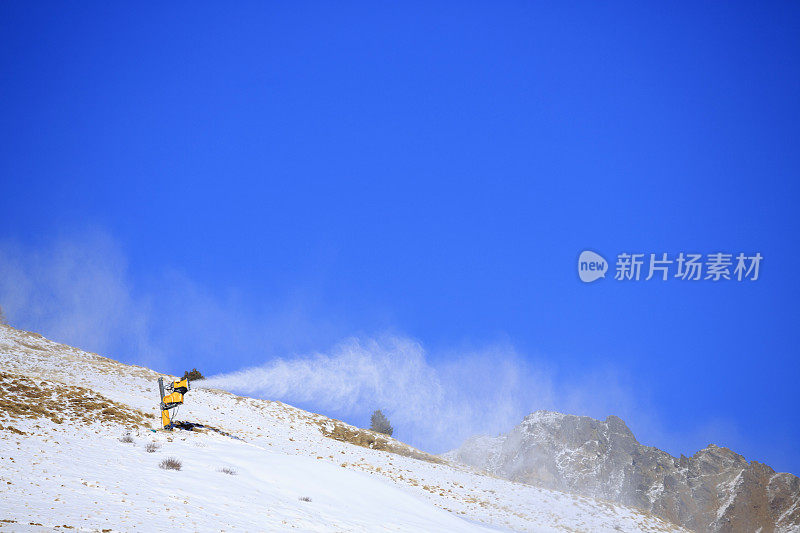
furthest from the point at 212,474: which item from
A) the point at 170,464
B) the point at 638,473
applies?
the point at 638,473

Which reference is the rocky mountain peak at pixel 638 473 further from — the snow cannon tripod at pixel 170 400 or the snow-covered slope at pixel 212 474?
the snow cannon tripod at pixel 170 400

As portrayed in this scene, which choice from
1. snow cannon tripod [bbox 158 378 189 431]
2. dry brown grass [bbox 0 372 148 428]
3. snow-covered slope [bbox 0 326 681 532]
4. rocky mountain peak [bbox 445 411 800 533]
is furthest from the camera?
rocky mountain peak [bbox 445 411 800 533]

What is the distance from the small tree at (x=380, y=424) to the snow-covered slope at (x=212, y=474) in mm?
10604

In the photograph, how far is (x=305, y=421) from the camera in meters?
39.8

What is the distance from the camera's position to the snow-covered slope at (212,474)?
48.1 ft

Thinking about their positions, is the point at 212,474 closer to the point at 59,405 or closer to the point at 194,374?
the point at 59,405

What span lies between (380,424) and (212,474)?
3330 centimetres

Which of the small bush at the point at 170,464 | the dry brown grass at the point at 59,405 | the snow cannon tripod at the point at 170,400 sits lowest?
the small bush at the point at 170,464

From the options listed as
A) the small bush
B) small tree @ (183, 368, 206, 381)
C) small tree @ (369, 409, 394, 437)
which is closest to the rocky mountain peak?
small tree @ (369, 409, 394, 437)

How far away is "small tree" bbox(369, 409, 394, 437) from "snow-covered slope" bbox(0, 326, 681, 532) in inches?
417

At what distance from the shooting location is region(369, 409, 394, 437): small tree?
51906mm

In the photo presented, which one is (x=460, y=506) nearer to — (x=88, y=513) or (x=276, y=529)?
(x=276, y=529)

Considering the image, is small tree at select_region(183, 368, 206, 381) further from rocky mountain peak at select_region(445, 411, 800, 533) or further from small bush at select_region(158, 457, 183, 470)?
rocky mountain peak at select_region(445, 411, 800, 533)

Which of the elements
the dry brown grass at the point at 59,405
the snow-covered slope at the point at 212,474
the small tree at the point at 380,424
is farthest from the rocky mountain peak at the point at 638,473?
the dry brown grass at the point at 59,405
